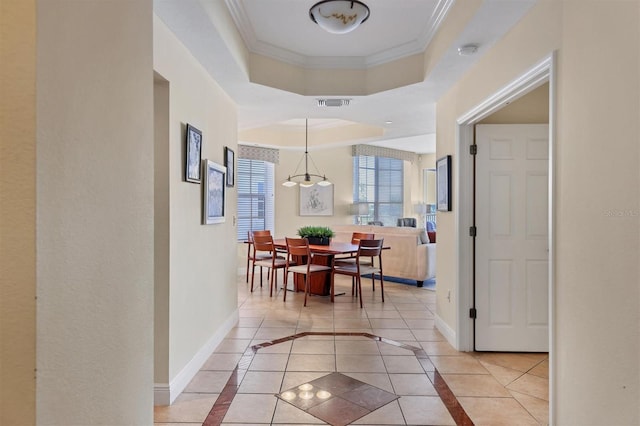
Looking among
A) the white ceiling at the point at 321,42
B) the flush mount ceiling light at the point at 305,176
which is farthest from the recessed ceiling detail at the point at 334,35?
the flush mount ceiling light at the point at 305,176

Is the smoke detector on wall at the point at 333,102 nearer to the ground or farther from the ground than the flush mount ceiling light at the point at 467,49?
nearer to the ground

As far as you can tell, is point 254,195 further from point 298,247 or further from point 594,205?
point 594,205

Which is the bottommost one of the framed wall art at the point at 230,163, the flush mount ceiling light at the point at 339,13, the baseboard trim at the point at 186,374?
the baseboard trim at the point at 186,374

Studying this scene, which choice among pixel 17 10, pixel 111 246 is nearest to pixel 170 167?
pixel 111 246

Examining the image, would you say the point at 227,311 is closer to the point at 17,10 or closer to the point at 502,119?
the point at 502,119

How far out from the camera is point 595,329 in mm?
1628

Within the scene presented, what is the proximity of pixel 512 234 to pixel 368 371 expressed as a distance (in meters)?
1.64

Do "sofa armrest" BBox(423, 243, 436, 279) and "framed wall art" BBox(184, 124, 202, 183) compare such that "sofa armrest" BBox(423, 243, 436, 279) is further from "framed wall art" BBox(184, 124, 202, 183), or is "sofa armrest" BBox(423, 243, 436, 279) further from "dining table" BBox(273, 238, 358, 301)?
"framed wall art" BBox(184, 124, 202, 183)

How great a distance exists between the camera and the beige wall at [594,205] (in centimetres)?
141

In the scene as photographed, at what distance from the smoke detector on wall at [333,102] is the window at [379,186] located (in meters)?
4.93

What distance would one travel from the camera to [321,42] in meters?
3.41

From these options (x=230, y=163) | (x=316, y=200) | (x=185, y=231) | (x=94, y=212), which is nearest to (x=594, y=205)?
(x=94, y=212)

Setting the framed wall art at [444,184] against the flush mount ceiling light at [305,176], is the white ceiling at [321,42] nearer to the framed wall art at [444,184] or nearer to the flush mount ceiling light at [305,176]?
the framed wall art at [444,184]

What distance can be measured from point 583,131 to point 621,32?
16.3 inches
